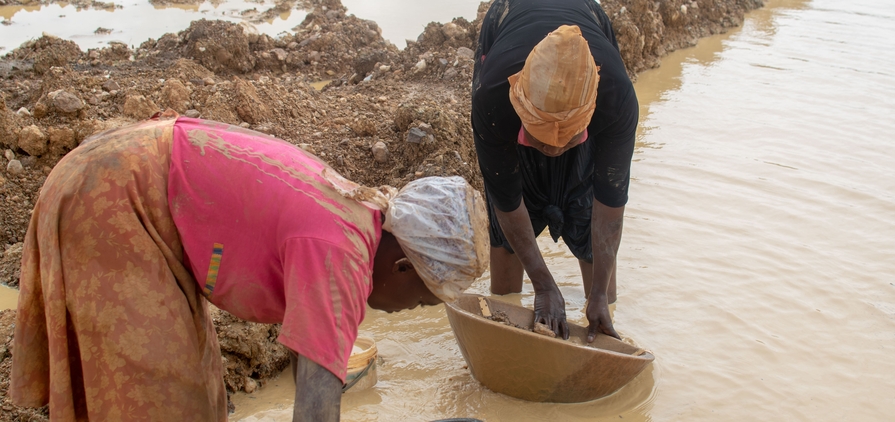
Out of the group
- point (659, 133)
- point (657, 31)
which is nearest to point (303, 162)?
point (659, 133)

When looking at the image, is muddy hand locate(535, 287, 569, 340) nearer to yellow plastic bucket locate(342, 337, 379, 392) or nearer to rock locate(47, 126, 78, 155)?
yellow plastic bucket locate(342, 337, 379, 392)

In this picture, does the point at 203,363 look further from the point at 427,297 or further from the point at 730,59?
the point at 730,59

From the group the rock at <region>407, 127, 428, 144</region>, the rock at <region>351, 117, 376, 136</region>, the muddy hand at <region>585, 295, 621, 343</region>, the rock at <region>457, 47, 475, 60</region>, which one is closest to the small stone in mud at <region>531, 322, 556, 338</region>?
the muddy hand at <region>585, 295, 621, 343</region>

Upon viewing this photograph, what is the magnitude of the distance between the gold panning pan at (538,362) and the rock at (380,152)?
1.89 m

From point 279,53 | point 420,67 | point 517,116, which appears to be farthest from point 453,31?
point 517,116

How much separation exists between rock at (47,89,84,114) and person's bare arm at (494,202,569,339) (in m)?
2.90

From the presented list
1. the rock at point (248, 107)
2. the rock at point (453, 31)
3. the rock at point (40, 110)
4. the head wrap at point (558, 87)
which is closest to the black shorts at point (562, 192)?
the head wrap at point (558, 87)

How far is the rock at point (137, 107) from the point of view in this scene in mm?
4395

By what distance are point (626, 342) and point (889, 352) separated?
146 cm

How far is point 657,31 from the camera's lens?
318 inches

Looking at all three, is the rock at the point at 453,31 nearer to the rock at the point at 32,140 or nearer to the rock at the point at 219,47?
the rock at the point at 219,47

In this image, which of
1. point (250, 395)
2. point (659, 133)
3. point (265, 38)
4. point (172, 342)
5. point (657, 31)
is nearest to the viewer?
point (172, 342)

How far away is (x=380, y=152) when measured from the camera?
4.45 m

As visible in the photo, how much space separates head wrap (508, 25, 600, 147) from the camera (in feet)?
7.16
